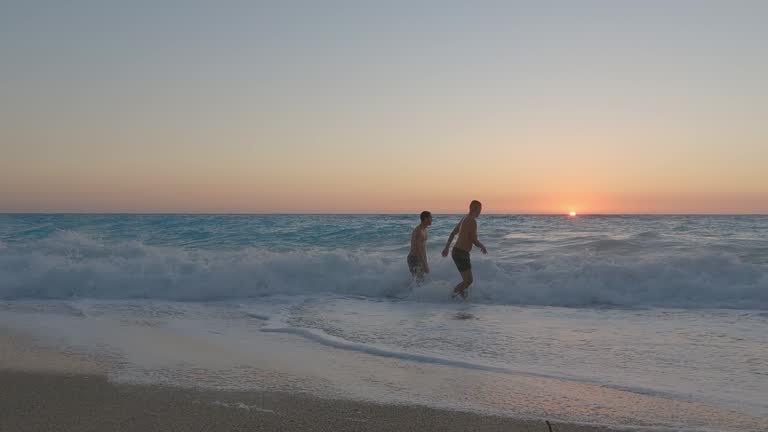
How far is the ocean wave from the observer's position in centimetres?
1108

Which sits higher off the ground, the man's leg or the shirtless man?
the shirtless man

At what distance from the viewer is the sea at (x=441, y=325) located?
4711mm

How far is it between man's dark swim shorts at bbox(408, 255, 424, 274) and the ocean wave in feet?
1.09

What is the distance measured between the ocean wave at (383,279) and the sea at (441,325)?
0.16 feet

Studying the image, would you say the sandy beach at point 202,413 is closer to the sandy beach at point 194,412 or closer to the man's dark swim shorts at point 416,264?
the sandy beach at point 194,412

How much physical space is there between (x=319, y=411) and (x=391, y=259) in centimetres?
1196

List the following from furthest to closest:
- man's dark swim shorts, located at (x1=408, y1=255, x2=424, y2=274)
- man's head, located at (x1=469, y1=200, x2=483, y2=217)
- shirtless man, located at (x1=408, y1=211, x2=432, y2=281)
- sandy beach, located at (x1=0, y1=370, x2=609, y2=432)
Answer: man's dark swim shorts, located at (x1=408, y1=255, x2=424, y2=274), shirtless man, located at (x1=408, y1=211, x2=432, y2=281), man's head, located at (x1=469, y1=200, x2=483, y2=217), sandy beach, located at (x1=0, y1=370, x2=609, y2=432)

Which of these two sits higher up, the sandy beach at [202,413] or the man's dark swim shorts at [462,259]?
the man's dark swim shorts at [462,259]

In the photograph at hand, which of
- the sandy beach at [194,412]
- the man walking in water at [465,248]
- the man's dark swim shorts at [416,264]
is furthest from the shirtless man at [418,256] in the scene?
the sandy beach at [194,412]

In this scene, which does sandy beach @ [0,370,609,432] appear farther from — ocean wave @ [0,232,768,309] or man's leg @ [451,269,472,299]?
ocean wave @ [0,232,768,309]

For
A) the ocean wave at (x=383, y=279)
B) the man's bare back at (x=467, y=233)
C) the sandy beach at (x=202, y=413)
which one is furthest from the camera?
the ocean wave at (x=383, y=279)

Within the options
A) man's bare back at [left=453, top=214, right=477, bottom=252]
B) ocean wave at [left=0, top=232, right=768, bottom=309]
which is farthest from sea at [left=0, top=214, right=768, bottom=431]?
man's bare back at [left=453, top=214, right=477, bottom=252]

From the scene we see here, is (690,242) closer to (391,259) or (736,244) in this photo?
(736,244)

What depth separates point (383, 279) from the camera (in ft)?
42.6
